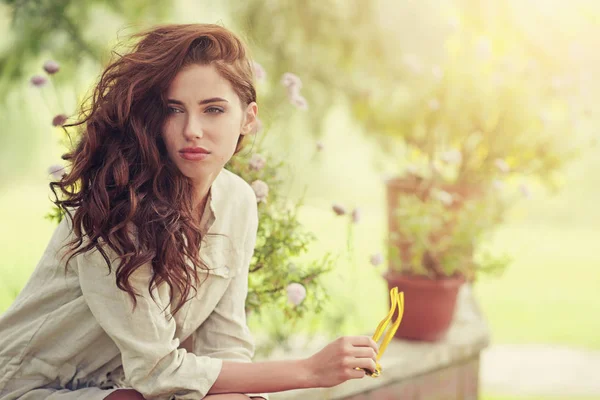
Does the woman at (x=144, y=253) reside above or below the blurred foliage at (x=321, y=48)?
below

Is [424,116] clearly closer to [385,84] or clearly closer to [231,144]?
[385,84]

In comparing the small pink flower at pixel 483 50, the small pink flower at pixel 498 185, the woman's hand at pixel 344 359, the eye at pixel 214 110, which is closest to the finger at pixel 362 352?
the woman's hand at pixel 344 359

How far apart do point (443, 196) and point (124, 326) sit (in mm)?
1781

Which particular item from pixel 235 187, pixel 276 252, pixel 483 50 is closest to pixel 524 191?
pixel 483 50

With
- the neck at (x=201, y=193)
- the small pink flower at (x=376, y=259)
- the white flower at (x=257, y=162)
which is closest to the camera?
the neck at (x=201, y=193)

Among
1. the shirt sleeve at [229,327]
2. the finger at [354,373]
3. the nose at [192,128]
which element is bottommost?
the finger at [354,373]

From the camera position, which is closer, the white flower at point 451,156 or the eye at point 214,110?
the eye at point 214,110

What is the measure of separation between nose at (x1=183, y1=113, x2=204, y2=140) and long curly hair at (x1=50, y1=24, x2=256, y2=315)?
0.18 ft

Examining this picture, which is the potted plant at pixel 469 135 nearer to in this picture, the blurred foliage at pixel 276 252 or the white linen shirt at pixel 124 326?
the blurred foliage at pixel 276 252

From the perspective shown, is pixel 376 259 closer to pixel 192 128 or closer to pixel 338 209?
pixel 338 209

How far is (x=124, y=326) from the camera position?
4.72 feet

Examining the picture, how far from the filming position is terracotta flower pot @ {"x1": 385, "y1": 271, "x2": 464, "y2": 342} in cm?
286

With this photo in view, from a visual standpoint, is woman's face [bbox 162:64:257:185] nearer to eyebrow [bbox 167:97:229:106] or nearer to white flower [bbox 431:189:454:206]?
eyebrow [bbox 167:97:229:106]

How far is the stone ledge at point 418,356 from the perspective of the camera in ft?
7.75
